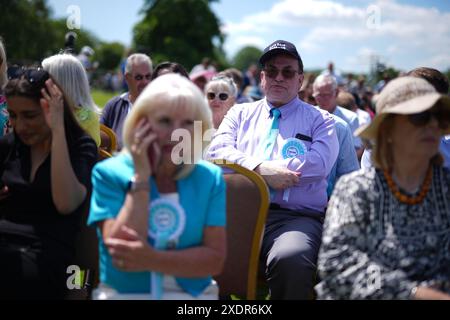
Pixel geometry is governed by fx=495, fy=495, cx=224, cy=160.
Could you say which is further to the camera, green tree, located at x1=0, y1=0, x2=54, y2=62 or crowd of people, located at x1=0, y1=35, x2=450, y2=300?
green tree, located at x1=0, y1=0, x2=54, y2=62

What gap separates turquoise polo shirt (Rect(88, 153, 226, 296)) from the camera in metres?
2.13

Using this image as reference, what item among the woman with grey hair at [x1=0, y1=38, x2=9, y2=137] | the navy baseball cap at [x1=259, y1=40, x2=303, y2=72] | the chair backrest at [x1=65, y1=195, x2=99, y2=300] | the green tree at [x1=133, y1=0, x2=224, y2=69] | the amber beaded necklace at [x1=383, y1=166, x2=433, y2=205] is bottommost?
the chair backrest at [x1=65, y1=195, x2=99, y2=300]

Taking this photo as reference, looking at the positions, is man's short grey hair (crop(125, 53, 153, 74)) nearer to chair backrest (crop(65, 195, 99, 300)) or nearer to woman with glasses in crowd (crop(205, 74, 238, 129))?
woman with glasses in crowd (crop(205, 74, 238, 129))

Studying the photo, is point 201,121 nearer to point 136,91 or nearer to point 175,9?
point 136,91

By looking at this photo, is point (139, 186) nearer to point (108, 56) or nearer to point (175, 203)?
point (175, 203)

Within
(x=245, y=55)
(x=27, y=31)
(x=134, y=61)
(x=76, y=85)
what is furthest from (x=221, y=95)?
(x=245, y=55)

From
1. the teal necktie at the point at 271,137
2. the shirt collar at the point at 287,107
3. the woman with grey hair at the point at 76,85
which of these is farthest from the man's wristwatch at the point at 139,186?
the shirt collar at the point at 287,107

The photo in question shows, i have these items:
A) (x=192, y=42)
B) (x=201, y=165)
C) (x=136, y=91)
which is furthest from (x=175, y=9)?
(x=201, y=165)

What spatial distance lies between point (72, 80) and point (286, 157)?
5.32 feet

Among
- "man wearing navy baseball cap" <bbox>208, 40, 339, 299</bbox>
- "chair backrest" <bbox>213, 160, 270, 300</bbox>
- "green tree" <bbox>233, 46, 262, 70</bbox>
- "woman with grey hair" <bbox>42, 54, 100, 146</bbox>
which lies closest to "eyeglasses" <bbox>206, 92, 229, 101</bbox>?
"man wearing navy baseball cap" <bbox>208, 40, 339, 299</bbox>

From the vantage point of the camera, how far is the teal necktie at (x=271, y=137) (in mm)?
3738

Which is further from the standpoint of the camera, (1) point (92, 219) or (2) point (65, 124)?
(2) point (65, 124)
